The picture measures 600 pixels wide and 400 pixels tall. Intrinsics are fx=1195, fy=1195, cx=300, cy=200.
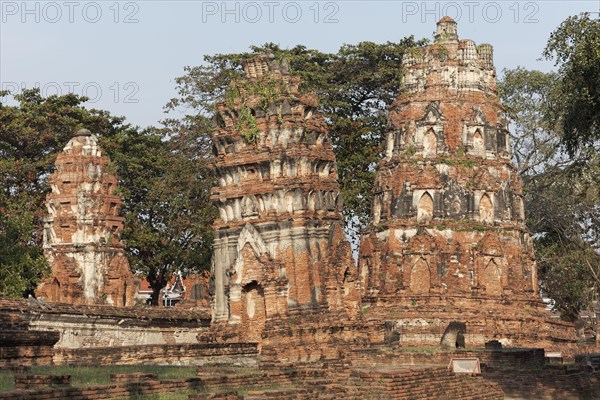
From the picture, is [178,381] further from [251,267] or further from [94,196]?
[94,196]

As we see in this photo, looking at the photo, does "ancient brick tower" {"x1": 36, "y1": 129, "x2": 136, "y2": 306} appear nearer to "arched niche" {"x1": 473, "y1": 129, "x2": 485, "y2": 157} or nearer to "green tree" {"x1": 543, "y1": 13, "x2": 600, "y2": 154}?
"arched niche" {"x1": 473, "y1": 129, "x2": 485, "y2": 157}

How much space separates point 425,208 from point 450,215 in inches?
37.4

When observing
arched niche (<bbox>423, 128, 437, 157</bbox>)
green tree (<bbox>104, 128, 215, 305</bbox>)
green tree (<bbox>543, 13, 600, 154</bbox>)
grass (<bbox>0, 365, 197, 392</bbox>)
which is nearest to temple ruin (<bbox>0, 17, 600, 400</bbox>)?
arched niche (<bbox>423, 128, 437, 157</bbox>)

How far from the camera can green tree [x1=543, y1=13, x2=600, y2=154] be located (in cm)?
2256

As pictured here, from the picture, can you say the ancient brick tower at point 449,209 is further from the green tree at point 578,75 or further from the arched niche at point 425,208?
the green tree at point 578,75

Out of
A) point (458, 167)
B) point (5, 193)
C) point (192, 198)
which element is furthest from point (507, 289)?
point (5, 193)

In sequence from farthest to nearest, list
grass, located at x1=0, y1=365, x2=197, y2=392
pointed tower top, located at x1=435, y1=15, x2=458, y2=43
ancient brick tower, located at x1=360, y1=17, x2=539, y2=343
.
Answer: pointed tower top, located at x1=435, y1=15, x2=458, y2=43
ancient brick tower, located at x1=360, y1=17, x2=539, y2=343
grass, located at x1=0, y1=365, x2=197, y2=392

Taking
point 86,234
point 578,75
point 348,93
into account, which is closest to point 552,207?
point 348,93

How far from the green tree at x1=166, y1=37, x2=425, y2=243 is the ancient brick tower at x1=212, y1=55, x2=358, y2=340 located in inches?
669

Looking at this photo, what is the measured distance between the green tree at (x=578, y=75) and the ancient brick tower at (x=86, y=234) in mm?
17746

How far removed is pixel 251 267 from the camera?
28969 mm

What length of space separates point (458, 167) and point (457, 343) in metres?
8.47

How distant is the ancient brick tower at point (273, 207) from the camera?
94.0ft

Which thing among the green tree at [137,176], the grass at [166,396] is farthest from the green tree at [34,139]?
the grass at [166,396]
